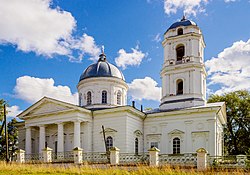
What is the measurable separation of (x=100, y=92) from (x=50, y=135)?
20.3 feet

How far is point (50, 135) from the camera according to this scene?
90.8 ft

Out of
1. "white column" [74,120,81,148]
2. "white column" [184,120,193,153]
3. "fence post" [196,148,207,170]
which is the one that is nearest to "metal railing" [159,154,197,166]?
"white column" [184,120,193,153]

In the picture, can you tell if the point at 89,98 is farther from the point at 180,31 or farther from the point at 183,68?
the point at 180,31

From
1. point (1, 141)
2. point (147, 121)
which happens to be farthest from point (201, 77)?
point (1, 141)

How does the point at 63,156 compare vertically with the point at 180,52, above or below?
below

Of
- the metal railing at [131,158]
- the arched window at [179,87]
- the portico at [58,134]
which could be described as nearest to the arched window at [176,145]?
the metal railing at [131,158]

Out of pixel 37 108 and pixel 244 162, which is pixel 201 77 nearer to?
pixel 244 162

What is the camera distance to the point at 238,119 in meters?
36.4

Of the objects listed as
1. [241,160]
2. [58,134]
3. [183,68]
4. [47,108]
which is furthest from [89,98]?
[241,160]

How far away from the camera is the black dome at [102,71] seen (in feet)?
96.4

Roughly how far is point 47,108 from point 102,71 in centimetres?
661

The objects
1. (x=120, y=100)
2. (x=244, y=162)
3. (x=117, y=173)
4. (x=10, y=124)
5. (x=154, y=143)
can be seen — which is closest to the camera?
(x=117, y=173)

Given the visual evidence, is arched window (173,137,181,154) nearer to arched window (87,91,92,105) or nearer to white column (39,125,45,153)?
arched window (87,91,92,105)

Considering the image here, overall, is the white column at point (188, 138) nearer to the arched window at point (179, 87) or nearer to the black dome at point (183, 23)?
the arched window at point (179, 87)
